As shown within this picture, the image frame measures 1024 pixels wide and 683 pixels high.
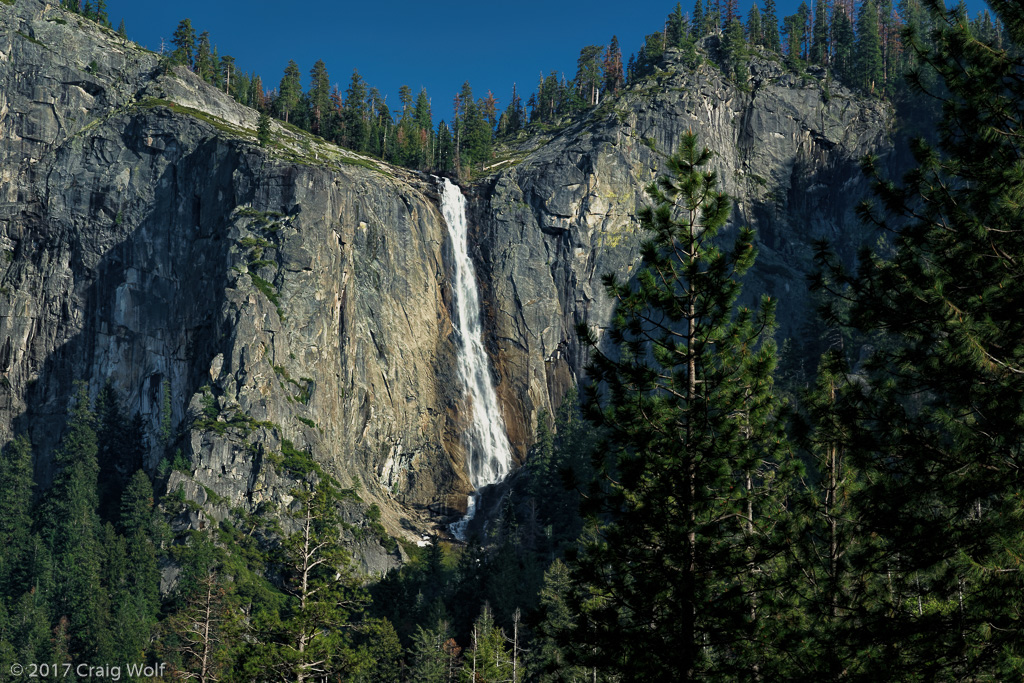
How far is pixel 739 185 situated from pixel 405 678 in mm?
81669

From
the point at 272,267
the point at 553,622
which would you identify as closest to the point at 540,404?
the point at 272,267

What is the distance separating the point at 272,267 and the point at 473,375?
24.2 meters

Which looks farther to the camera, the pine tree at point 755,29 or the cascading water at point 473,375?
the pine tree at point 755,29

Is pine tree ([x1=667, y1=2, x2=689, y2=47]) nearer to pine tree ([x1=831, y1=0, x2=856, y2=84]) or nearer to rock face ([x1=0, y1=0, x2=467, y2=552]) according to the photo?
pine tree ([x1=831, y1=0, x2=856, y2=84])

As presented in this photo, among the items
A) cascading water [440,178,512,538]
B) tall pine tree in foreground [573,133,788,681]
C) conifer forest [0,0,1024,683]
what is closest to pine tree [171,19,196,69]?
conifer forest [0,0,1024,683]

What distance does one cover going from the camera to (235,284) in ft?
292

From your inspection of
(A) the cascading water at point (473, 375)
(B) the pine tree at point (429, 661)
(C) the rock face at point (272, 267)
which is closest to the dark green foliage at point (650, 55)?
(C) the rock face at point (272, 267)

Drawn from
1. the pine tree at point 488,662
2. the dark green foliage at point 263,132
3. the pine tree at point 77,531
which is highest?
the dark green foliage at point 263,132

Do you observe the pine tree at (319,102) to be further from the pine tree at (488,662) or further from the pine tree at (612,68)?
the pine tree at (488,662)
